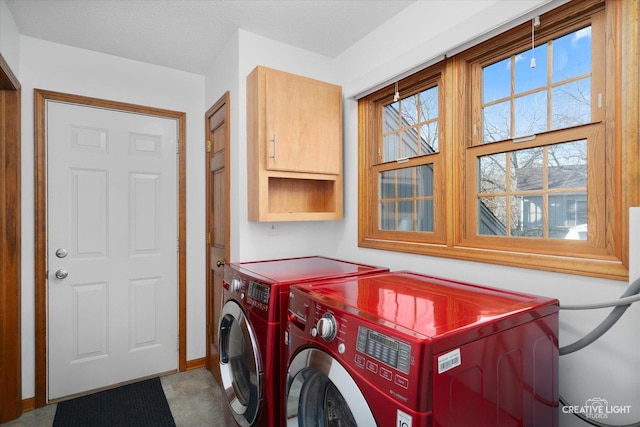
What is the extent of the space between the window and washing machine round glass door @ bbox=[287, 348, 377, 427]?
0.90 m

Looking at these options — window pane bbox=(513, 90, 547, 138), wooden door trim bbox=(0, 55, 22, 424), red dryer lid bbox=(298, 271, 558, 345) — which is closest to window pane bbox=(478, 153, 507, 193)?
window pane bbox=(513, 90, 547, 138)

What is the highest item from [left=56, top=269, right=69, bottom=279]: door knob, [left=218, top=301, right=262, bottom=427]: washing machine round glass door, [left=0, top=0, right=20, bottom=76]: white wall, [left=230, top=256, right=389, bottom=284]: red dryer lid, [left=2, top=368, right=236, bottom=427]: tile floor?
[left=0, top=0, right=20, bottom=76]: white wall

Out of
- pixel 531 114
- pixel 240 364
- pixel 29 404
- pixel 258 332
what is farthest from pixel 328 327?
pixel 29 404

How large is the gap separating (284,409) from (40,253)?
204 cm

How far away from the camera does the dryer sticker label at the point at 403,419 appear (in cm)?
78

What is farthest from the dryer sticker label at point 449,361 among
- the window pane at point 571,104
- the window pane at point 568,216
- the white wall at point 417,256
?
the window pane at point 571,104

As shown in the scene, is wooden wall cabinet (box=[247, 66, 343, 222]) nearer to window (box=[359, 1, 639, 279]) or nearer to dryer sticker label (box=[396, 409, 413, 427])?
window (box=[359, 1, 639, 279])

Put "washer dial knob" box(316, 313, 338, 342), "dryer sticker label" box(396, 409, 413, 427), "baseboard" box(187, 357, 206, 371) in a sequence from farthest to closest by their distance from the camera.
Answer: "baseboard" box(187, 357, 206, 371)
"washer dial knob" box(316, 313, 338, 342)
"dryer sticker label" box(396, 409, 413, 427)

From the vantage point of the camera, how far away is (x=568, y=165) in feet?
4.38

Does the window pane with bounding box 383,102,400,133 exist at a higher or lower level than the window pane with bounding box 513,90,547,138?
higher

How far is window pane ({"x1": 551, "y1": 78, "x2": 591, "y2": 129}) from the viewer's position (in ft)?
4.20

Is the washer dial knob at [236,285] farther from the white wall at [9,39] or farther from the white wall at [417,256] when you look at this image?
the white wall at [9,39]

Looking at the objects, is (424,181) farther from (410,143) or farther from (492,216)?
(492,216)

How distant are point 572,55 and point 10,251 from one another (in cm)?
316
